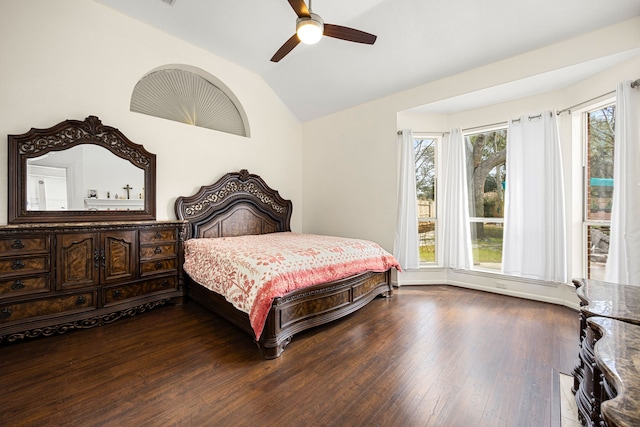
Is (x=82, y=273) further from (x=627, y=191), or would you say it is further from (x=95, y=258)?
(x=627, y=191)

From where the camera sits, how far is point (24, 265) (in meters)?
2.47

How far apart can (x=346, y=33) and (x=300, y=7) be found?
1.85 ft

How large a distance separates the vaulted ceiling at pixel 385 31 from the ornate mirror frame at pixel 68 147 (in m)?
1.57

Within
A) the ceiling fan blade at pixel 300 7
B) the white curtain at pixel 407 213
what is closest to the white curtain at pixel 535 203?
the white curtain at pixel 407 213

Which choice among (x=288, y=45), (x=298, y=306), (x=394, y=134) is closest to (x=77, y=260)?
(x=298, y=306)

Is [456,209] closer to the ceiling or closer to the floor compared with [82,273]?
closer to the ceiling

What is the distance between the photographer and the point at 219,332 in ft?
8.77

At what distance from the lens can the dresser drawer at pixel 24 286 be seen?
7.86 feet

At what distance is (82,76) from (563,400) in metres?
5.23

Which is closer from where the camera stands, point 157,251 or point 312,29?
point 312,29

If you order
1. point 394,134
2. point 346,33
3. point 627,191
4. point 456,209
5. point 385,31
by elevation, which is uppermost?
point 385,31

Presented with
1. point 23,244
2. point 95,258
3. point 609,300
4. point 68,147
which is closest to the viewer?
point 609,300

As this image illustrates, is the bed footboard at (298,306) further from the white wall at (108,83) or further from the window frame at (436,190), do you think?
the white wall at (108,83)

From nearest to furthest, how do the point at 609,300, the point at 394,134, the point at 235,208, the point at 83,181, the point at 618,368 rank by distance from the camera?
1. the point at 618,368
2. the point at 609,300
3. the point at 83,181
4. the point at 394,134
5. the point at 235,208
